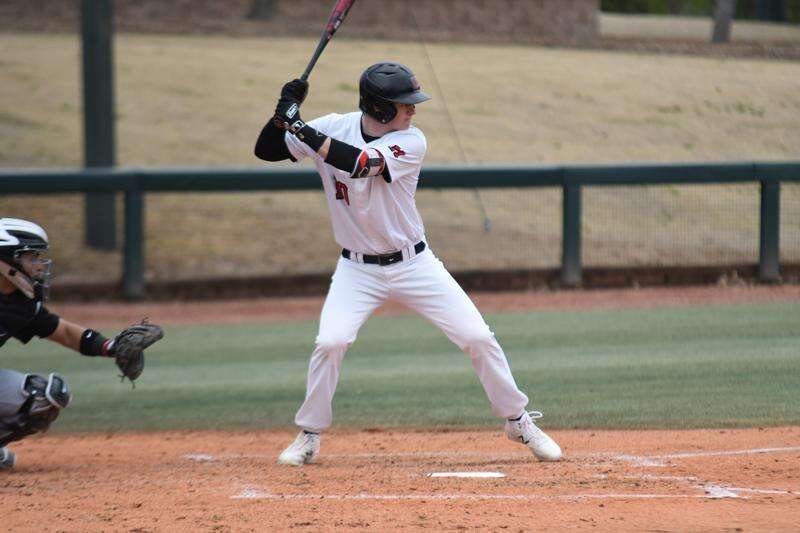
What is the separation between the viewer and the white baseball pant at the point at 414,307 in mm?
5594

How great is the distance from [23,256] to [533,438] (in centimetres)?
277

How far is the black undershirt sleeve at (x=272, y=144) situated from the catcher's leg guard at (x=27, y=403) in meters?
1.61

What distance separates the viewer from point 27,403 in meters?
5.62

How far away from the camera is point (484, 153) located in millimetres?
16953

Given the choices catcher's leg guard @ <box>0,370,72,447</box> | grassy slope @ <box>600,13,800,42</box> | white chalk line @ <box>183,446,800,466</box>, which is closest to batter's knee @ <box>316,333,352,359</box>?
white chalk line @ <box>183,446,800,466</box>

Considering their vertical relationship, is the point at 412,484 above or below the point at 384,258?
below

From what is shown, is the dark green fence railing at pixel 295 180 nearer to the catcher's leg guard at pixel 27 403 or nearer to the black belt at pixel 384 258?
the black belt at pixel 384 258

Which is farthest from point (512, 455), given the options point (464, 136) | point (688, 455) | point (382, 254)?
point (464, 136)

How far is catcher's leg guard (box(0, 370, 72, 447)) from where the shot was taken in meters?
5.61

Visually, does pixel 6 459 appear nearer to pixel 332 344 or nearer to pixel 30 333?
pixel 30 333

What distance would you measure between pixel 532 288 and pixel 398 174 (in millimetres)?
7519

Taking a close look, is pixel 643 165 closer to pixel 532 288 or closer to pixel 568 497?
pixel 532 288

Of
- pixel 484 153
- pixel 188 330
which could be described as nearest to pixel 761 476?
pixel 188 330

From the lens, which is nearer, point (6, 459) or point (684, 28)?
point (6, 459)
